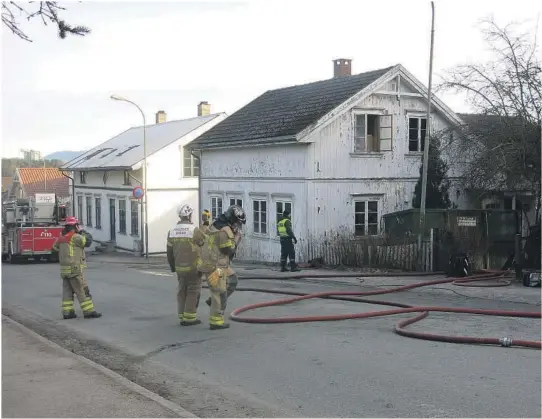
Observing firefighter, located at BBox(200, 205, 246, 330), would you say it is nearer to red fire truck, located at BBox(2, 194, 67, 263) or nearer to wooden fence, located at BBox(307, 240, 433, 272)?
wooden fence, located at BBox(307, 240, 433, 272)

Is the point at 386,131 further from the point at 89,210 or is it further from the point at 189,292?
the point at 89,210

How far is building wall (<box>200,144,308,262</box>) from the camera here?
2275 cm

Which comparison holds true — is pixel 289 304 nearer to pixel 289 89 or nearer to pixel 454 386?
pixel 454 386

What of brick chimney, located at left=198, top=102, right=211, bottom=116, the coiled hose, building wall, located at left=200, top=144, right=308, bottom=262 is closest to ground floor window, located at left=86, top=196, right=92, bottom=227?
brick chimney, located at left=198, top=102, right=211, bottom=116

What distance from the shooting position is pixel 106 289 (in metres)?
16.0

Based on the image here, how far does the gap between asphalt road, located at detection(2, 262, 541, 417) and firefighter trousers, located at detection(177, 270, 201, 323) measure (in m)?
0.29

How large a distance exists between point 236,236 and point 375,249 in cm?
989

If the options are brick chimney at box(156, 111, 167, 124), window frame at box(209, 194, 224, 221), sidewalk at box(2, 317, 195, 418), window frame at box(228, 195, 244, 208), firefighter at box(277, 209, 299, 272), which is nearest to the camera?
sidewalk at box(2, 317, 195, 418)

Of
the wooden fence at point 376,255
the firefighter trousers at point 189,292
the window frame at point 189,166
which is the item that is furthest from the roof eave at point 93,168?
the firefighter trousers at point 189,292

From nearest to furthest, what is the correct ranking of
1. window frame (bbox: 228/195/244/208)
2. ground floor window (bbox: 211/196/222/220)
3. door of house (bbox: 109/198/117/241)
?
window frame (bbox: 228/195/244/208), ground floor window (bbox: 211/196/222/220), door of house (bbox: 109/198/117/241)

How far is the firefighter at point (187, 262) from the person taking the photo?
1000 centimetres

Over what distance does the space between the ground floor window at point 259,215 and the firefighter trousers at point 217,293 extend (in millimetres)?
15088

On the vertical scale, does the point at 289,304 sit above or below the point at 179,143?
below

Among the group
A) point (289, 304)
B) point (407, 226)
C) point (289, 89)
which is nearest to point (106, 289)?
point (289, 304)
